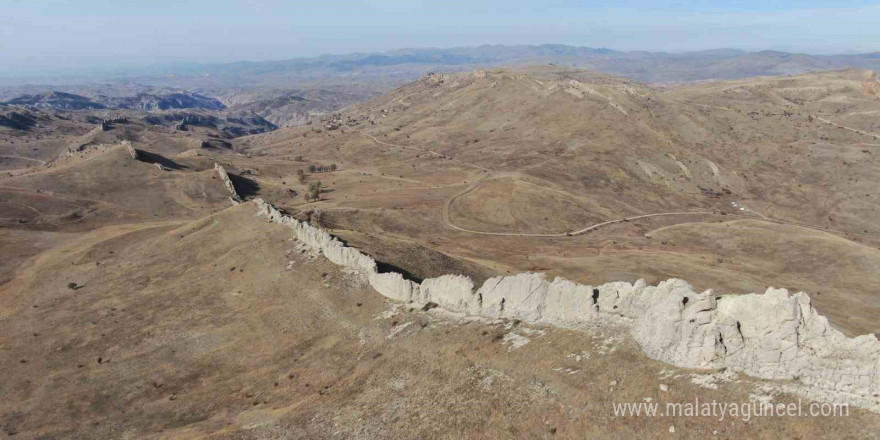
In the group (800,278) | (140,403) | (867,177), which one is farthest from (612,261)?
(867,177)

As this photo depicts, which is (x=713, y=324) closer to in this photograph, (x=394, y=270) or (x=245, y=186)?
(x=394, y=270)

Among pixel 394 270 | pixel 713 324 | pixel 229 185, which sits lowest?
pixel 229 185

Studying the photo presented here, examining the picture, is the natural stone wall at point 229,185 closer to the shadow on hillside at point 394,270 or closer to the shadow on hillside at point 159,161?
the shadow on hillside at point 159,161

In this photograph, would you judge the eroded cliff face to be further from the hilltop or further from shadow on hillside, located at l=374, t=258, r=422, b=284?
shadow on hillside, located at l=374, t=258, r=422, b=284

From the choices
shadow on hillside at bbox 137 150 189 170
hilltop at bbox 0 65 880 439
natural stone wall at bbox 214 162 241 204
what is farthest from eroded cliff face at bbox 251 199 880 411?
shadow on hillside at bbox 137 150 189 170

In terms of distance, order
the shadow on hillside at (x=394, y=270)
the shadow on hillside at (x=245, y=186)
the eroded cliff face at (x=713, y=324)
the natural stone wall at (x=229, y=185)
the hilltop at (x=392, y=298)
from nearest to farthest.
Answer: the eroded cliff face at (x=713, y=324)
the hilltop at (x=392, y=298)
the shadow on hillside at (x=394, y=270)
the natural stone wall at (x=229, y=185)
the shadow on hillside at (x=245, y=186)

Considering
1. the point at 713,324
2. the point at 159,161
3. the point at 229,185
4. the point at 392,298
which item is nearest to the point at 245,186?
the point at 229,185

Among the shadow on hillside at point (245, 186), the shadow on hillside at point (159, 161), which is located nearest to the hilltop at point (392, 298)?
the shadow on hillside at point (245, 186)

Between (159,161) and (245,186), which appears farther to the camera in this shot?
(159,161)
